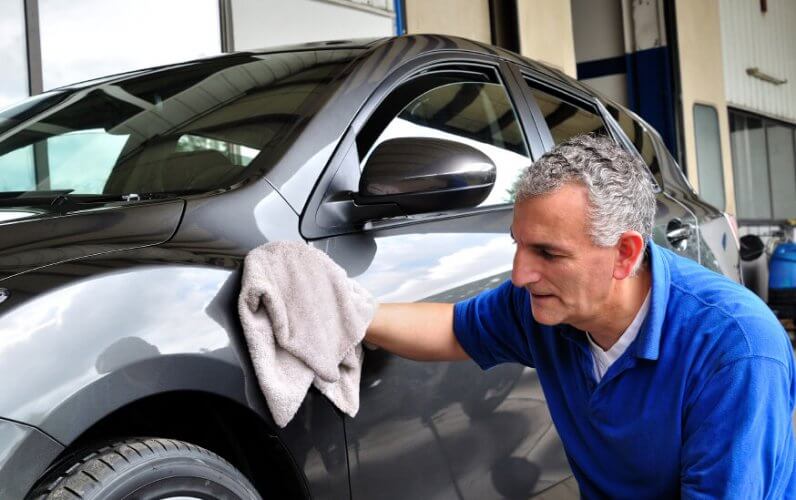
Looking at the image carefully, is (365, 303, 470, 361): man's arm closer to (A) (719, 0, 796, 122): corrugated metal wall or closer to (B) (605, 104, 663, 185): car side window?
(B) (605, 104, 663, 185): car side window

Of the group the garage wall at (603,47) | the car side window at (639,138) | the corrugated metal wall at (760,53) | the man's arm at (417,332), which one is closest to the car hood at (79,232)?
the man's arm at (417,332)

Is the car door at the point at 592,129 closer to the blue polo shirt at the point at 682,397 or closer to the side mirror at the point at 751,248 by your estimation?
the blue polo shirt at the point at 682,397

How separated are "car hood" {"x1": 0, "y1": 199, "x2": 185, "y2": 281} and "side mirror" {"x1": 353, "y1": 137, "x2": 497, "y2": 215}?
1.30 ft

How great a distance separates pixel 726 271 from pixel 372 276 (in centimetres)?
201

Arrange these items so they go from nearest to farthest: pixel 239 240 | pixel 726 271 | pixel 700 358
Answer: pixel 700 358 < pixel 239 240 < pixel 726 271

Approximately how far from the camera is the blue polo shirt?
4.89ft

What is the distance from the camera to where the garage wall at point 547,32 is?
29.0ft

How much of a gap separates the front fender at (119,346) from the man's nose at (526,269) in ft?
1.63

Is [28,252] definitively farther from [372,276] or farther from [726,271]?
[726,271]

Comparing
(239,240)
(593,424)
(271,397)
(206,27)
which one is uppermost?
(206,27)

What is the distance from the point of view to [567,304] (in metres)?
1.66

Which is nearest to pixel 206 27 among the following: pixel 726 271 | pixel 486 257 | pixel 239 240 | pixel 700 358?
pixel 726 271

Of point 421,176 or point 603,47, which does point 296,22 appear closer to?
point 421,176

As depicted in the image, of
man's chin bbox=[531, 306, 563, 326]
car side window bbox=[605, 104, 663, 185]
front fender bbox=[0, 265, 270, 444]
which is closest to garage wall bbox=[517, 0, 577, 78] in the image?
car side window bbox=[605, 104, 663, 185]
